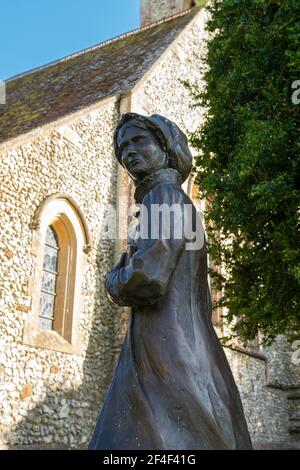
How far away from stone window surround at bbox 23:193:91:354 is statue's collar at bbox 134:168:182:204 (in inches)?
226

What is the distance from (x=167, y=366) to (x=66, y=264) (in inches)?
285

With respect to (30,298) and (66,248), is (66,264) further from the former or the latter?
(30,298)

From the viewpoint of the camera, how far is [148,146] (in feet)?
6.70

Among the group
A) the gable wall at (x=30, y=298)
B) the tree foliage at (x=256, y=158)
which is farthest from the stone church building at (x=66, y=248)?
the tree foliage at (x=256, y=158)

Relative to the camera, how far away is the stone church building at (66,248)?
283 inches

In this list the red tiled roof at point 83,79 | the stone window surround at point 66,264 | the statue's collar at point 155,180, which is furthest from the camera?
the red tiled roof at point 83,79

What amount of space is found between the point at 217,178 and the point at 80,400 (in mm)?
4239

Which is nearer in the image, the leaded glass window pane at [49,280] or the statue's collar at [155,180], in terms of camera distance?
the statue's collar at [155,180]

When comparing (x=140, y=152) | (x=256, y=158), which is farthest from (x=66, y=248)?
(x=140, y=152)

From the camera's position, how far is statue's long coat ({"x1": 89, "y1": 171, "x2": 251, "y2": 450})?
5.16 ft

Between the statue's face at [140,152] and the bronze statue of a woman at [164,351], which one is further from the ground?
the statue's face at [140,152]

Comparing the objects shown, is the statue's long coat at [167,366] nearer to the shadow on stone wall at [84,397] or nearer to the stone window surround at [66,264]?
the shadow on stone wall at [84,397]

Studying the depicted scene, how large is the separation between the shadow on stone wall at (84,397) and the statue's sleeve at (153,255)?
5.75 meters

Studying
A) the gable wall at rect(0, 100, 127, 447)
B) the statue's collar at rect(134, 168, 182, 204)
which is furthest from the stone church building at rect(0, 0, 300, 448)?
the statue's collar at rect(134, 168, 182, 204)
